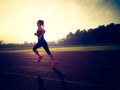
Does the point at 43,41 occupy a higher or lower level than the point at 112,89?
higher

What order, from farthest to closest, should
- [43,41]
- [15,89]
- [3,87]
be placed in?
[43,41], [3,87], [15,89]

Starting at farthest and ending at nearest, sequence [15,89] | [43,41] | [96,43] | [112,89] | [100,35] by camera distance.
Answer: [100,35], [96,43], [43,41], [15,89], [112,89]

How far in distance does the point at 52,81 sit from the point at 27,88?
3.42 ft

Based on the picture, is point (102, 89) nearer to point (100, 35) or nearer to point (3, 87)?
point (3, 87)

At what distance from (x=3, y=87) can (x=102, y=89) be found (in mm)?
2829

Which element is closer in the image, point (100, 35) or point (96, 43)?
point (96, 43)

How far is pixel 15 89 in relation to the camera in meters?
6.58

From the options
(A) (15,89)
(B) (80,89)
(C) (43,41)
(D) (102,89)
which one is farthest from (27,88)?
(C) (43,41)

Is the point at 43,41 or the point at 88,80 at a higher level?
the point at 43,41

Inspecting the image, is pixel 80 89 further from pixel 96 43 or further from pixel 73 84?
pixel 96 43

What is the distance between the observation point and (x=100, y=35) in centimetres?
4269

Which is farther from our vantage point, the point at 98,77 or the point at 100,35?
the point at 100,35

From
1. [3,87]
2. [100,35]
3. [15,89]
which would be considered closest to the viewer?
[15,89]

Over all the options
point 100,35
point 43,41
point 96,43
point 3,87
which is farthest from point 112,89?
point 100,35
